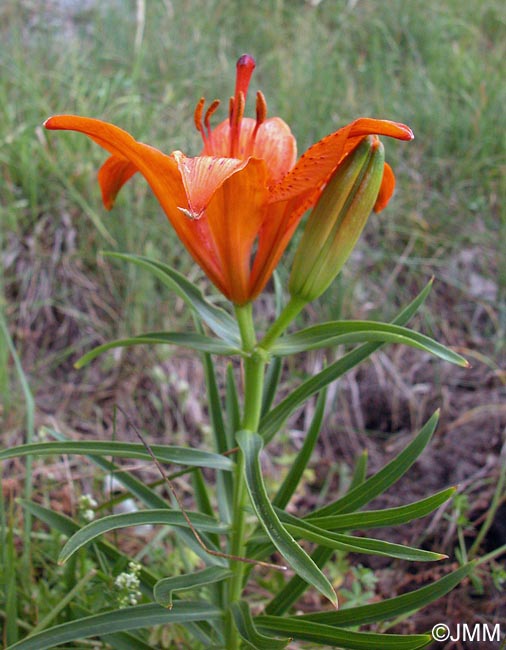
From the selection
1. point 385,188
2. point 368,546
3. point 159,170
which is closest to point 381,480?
point 368,546

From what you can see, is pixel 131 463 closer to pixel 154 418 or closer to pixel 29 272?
pixel 154 418

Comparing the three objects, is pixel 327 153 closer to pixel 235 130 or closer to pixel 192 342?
pixel 235 130

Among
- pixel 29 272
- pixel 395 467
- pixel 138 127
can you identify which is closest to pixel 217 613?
pixel 395 467

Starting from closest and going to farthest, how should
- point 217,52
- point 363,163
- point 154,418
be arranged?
point 363,163, point 154,418, point 217,52

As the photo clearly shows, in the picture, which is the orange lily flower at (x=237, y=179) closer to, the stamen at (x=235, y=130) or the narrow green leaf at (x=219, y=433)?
the stamen at (x=235, y=130)

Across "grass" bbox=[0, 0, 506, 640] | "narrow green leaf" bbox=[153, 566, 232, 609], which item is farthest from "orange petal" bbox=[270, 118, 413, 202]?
"grass" bbox=[0, 0, 506, 640]

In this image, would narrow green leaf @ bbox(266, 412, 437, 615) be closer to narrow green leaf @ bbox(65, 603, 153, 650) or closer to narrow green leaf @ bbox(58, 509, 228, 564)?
narrow green leaf @ bbox(58, 509, 228, 564)

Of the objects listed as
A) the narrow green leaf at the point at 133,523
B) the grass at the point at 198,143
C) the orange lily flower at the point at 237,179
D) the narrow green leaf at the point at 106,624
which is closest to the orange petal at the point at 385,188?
the orange lily flower at the point at 237,179
